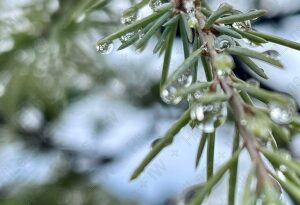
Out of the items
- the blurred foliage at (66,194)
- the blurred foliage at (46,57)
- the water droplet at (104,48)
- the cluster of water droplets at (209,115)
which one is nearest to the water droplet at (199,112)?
the cluster of water droplets at (209,115)

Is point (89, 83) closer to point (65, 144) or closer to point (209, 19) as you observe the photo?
point (65, 144)

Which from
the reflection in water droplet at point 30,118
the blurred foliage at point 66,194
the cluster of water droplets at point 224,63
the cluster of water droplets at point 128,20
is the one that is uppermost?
the cluster of water droplets at point 224,63

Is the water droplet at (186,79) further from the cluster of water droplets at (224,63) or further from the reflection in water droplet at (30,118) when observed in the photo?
the reflection in water droplet at (30,118)

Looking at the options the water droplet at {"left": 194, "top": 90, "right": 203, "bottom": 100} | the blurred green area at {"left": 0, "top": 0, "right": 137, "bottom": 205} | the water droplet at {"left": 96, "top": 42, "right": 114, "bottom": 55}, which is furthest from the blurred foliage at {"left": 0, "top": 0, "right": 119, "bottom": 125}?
the water droplet at {"left": 194, "top": 90, "right": 203, "bottom": 100}

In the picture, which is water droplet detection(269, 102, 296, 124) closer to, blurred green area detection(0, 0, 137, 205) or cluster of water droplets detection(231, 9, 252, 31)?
cluster of water droplets detection(231, 9, 252, 31)

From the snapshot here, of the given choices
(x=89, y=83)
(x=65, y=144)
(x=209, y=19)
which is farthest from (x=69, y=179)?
(x=209, y=19)

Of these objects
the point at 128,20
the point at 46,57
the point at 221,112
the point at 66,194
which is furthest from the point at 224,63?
the point at 66,194
